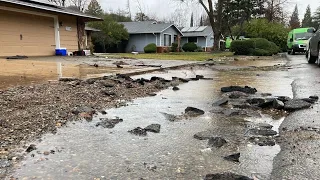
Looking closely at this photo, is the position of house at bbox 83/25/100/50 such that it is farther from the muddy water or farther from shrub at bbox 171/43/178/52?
the muddy water

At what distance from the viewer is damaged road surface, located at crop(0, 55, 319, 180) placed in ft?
7.76

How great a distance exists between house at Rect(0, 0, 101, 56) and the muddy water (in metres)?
13.5

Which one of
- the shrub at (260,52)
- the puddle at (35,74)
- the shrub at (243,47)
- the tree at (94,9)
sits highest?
the tree at (94,9)

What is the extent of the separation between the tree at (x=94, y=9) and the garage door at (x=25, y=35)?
33.0m

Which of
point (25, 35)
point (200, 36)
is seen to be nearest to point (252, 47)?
point (25, 35)

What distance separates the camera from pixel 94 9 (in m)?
55.0

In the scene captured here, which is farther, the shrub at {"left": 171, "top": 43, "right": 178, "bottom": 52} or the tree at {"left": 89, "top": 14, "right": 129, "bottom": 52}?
the shrub at {"left": 171, "top": 43, "right": 178, "bottom": 52}

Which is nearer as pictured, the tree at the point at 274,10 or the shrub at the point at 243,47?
the shrub at the point at 243,47

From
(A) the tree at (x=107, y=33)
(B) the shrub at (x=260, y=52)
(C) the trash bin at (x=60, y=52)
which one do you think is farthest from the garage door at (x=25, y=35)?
(A) the tree at (x=107, y=33)

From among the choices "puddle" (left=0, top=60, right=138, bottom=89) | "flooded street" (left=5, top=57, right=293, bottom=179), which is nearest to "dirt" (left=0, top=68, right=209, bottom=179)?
"flooded street" (left=5, top=57, right=293, bottom=179)

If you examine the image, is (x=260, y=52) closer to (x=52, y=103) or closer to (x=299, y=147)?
(x=52, y=103)

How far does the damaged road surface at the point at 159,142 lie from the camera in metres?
2.37

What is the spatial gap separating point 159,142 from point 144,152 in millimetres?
326

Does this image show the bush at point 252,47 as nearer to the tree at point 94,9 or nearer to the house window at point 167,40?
the house window at point 167,40
